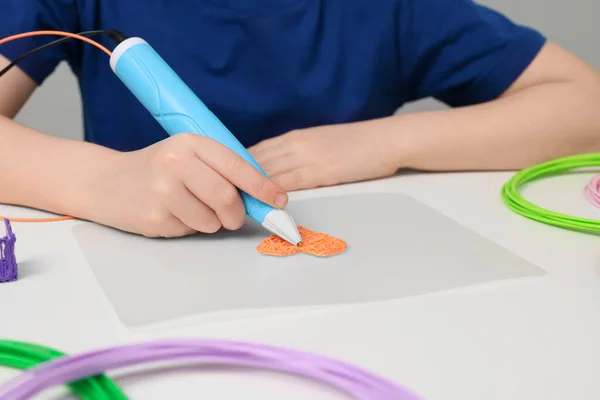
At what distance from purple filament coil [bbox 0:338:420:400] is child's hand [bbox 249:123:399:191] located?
30 cm

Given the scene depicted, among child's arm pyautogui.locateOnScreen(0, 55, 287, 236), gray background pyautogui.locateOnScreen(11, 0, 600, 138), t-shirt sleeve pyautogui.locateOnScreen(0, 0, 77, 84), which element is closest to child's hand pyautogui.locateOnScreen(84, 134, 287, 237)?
child's arm pyautogui.locateOnScreen(0, 55, 287, 236)

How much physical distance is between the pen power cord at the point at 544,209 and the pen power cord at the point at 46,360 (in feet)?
1.20

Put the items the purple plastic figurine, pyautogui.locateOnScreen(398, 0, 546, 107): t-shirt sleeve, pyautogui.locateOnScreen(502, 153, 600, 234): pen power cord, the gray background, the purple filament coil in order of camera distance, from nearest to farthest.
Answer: the purple filament coil
the purple plastic figurine
pyautogui.locateOnScreen(502, 153, 600, 234): pen power cord
pyautogui.locateOnScreen(398, 0, 546, 107): t-shirt sleeve
the gray background

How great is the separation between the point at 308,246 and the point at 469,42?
427mm

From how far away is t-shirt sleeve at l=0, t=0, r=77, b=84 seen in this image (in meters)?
0.63

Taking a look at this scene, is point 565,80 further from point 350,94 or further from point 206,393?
point 206,393

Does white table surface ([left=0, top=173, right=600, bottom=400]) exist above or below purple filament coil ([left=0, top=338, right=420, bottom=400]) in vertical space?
below

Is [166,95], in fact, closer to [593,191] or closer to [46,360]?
[46,360]

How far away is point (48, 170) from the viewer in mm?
534

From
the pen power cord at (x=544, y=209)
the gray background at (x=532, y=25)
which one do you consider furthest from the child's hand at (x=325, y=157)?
the gray background at (x=532, y=25)

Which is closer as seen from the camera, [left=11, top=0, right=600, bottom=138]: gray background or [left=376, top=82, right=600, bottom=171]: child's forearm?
[left=376, top=82, right=600, bottom=171]: child's forearm

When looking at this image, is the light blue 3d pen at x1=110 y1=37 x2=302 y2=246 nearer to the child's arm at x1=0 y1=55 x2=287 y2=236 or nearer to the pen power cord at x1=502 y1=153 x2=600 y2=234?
the child's arm at x1=0 y1=55 x2=287 y2=236

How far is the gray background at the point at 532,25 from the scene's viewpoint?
1.27 m

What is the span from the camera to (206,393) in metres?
0.29
